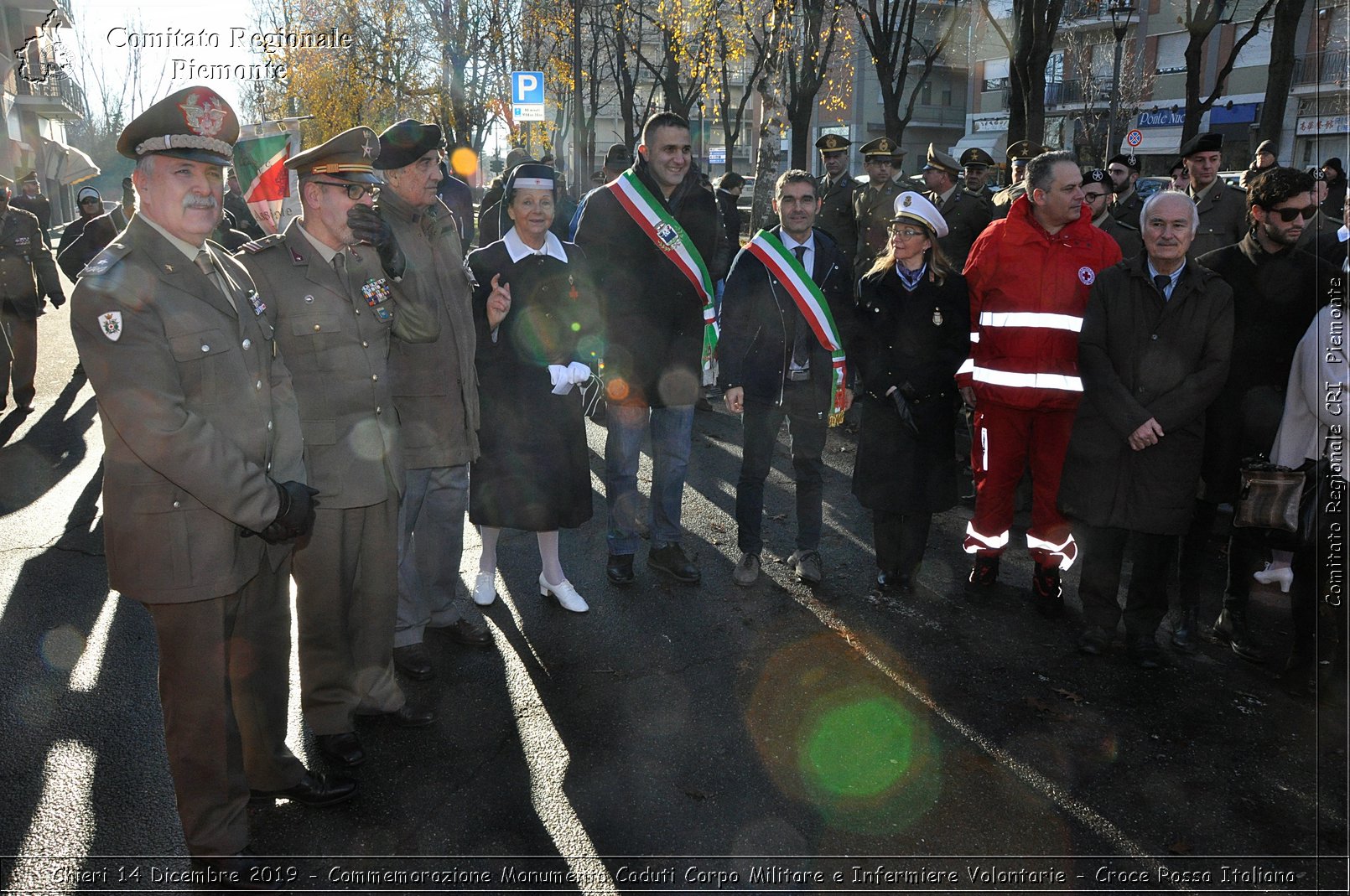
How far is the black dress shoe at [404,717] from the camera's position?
4.07m

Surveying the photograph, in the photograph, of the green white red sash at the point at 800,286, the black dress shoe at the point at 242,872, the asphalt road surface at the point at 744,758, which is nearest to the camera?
the black dress shoe at the point at 242,872

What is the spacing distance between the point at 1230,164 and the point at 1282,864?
41.5m

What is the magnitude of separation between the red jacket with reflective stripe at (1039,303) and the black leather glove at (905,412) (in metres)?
0.44

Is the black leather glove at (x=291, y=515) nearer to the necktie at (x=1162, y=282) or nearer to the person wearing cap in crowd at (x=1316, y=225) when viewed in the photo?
the necktie at (x=1162, y=282)

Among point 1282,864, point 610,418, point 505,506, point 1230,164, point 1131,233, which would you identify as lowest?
point 1282,864

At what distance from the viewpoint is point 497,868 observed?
320 centimetres

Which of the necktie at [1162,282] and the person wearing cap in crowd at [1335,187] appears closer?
the necktie at [1162,282]

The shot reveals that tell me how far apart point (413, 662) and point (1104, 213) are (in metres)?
6.40

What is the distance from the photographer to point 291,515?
3025 millimetres

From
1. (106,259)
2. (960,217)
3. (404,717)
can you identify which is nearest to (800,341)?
(404,717)

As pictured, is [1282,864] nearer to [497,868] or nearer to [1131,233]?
[497,868]

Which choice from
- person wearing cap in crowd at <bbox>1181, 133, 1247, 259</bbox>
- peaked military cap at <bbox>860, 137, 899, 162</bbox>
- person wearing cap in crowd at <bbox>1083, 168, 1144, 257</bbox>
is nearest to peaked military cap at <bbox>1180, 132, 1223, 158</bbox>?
person wearing cap in crowd at <bbox>1181, 133, 1247, 259</bbox>

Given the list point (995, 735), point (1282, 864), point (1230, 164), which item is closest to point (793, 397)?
point (995, 735)

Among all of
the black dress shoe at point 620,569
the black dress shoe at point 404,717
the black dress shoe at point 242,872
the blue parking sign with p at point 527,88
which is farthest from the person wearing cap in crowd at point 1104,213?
the blue parking sign with p at point 527,88
